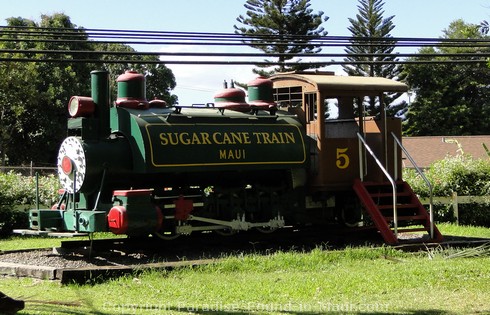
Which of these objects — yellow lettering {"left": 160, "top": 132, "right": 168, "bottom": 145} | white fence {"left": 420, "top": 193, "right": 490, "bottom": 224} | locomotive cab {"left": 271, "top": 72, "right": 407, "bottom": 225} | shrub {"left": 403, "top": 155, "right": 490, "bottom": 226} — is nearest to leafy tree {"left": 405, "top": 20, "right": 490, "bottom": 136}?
shrub {"left": 403, "top": 155, "right": 490, "bottom": 226}

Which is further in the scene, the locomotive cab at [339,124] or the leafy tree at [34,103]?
the leafy tree at [34,103]

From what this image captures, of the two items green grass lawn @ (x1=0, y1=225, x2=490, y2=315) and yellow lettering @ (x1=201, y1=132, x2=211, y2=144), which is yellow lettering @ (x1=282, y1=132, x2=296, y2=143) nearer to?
yellow lettering @ (x1=201, y1=132, x2=211, y2=144)

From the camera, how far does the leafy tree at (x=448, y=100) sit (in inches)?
2286

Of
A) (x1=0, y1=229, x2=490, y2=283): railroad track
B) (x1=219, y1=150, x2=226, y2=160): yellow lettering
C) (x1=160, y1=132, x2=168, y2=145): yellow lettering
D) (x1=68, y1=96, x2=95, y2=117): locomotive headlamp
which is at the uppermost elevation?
(x1=68, y1=96, x2=95, y2=117): locomotive headlamp

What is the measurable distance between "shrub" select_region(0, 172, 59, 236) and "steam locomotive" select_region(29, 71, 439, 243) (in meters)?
5.04

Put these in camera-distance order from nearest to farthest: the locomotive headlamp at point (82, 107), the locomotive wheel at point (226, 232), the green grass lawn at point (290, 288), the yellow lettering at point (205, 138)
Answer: the green grass lawn at point (290, 288) < the locomotive headlamp at point (82, 107) < the yellow lettering at point (205, 138) < the locomotive wheel at point (226, 232)

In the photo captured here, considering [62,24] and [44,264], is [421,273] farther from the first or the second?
[62,24]

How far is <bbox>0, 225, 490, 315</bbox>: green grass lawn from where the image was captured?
809cm

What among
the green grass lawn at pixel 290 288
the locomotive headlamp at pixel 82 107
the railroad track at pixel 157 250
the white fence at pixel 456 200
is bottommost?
the green grass lawn at pixel 290 288

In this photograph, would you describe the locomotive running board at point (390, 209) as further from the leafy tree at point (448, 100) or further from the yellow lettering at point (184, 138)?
the leafy tree at point (448, 100)

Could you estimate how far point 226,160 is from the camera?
515 inches

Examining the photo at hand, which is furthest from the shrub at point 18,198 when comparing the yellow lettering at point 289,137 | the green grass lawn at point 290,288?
the green grass lawn at point 290,288

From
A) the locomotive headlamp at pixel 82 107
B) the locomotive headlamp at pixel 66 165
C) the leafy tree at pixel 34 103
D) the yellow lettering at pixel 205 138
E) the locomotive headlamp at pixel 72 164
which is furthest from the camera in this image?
the leafy tree at pixel 34 103

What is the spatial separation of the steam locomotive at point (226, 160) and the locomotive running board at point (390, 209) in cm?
4
